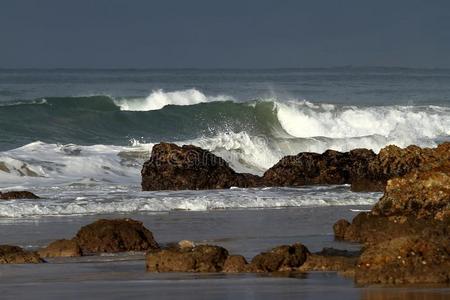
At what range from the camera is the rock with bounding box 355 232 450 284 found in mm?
8516

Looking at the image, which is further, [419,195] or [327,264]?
[419,195]

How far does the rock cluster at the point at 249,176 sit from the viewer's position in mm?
18500

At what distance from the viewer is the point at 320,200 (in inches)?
668

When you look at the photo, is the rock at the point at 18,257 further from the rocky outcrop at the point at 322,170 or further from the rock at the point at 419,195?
the rocky outcrop at the point at 322,170

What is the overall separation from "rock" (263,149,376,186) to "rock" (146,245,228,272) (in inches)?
360

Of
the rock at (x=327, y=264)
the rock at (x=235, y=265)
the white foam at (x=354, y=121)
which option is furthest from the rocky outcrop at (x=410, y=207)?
the white foam at (x=354, y=121)

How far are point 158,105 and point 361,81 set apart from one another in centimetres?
2623

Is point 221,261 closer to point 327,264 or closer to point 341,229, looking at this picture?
point 327,264

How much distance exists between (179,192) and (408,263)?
955 cm

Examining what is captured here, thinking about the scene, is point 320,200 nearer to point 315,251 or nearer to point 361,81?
point 315,251

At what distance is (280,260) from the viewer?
960 cm

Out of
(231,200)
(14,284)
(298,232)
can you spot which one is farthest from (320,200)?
(14,284)


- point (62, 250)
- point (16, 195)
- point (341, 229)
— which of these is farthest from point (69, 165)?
point (62, 250)

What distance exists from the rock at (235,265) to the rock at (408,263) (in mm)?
1089
